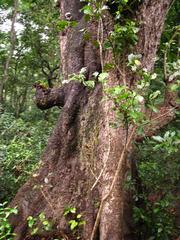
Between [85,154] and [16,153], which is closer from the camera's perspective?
[85,154]

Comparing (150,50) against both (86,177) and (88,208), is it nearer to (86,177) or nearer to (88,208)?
(86,177)

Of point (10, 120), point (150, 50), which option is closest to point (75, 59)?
point (150, 50)

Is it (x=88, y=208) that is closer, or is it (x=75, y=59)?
(x=88, y=208)

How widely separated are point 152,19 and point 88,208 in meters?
2.29

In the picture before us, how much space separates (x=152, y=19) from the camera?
12.6ft

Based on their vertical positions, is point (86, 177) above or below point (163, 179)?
above

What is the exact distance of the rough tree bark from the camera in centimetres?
342

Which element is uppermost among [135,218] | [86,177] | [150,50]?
[150,50]

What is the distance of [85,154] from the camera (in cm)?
412

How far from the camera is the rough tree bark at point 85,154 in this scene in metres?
3.42

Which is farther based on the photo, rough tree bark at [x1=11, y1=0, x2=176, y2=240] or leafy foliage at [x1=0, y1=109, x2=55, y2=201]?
leafy foliage at [x1=0, y1=109, x2=55, y2=201]

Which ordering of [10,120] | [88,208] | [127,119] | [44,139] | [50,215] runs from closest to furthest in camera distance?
[127,119] → [88,208] → [50,215] → [44,139] → [10,120]

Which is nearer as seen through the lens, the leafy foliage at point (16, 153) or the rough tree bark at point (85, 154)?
the rough tree bark at point (85, 154)

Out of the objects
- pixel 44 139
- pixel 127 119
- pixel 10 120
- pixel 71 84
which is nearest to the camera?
pixel 127 119
